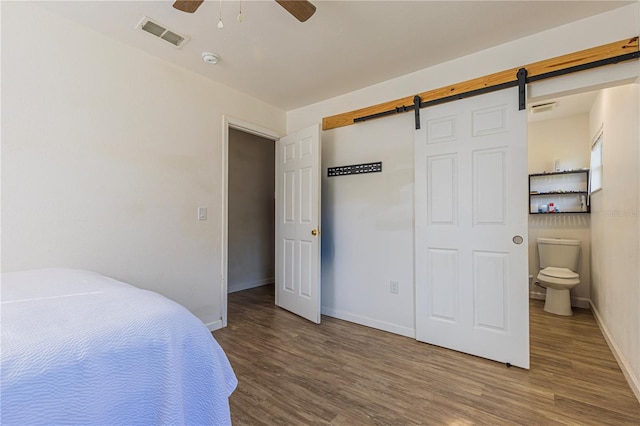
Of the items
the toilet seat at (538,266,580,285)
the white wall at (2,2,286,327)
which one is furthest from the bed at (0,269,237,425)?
the toilet seat at (538,266,580,285)

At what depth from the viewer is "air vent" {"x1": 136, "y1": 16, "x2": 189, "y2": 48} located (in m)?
1.94

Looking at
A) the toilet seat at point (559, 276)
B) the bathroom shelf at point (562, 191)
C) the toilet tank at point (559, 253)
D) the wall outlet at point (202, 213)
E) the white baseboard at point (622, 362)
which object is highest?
the bathroom shelf at point (562, 191)

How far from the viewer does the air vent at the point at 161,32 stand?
194cm

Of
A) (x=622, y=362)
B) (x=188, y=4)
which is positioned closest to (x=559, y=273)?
(x=622, y=362)

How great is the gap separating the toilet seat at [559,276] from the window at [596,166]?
955 mm

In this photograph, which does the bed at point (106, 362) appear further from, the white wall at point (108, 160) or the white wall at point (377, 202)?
the white wall at point (377, 202)

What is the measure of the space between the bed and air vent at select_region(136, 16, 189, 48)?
180 centimetres

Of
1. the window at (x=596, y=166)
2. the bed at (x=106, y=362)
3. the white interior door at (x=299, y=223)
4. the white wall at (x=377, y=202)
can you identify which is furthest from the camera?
the white interior door at (x=299, y=223)

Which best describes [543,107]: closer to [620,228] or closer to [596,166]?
[596,166]

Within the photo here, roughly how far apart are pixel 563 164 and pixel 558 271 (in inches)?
56.4

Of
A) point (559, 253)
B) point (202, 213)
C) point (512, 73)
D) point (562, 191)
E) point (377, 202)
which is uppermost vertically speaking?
point (512, 73)

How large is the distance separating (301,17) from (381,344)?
2488 millimetres

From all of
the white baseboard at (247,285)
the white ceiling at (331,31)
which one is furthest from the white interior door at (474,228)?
the white baseboard at (247,285)

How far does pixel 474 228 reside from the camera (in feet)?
7.38
